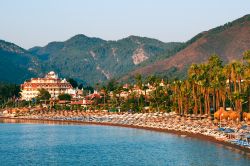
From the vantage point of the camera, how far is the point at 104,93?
199000 millimetres

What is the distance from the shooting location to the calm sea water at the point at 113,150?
3004 inches

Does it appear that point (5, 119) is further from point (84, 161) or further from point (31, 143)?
point (84, 161)

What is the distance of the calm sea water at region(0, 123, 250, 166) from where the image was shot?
250 feet

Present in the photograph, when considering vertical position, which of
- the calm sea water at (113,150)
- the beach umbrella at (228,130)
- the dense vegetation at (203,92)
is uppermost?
the dense vegetation at (203,92)

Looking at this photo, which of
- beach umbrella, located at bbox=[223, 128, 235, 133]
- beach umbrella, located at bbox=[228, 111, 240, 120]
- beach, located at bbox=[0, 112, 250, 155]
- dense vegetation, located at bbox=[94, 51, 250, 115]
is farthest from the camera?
dense vegetation, located at bbox=[94, 51, 250, 115]

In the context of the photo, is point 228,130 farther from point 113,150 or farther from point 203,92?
point 203,92

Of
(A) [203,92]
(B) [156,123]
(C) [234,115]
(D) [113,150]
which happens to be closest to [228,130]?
(D) [113,150]

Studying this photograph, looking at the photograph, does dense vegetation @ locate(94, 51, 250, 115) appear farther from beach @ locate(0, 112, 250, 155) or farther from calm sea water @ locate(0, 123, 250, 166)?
calm sea water @ locate(0, 123, 250, 166)

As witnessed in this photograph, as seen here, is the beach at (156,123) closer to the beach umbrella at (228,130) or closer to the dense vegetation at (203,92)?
the beach umbrella at (228,130)

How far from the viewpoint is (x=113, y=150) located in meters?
91.0

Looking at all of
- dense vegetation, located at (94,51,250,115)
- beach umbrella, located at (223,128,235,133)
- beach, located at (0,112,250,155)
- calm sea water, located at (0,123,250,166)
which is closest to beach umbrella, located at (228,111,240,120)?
dense vegetation, located at (94,51,250,115)

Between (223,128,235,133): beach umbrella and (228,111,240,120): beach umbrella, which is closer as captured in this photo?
(223,128,235,133): beach umbrella

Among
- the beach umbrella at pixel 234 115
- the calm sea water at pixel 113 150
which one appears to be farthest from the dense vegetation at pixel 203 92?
the calm sea water at pixel 113 150

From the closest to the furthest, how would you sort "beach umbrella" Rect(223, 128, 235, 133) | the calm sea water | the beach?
the calm sea water
"beach umbrella" Rect(223, 128, 235, 133)
the beach
